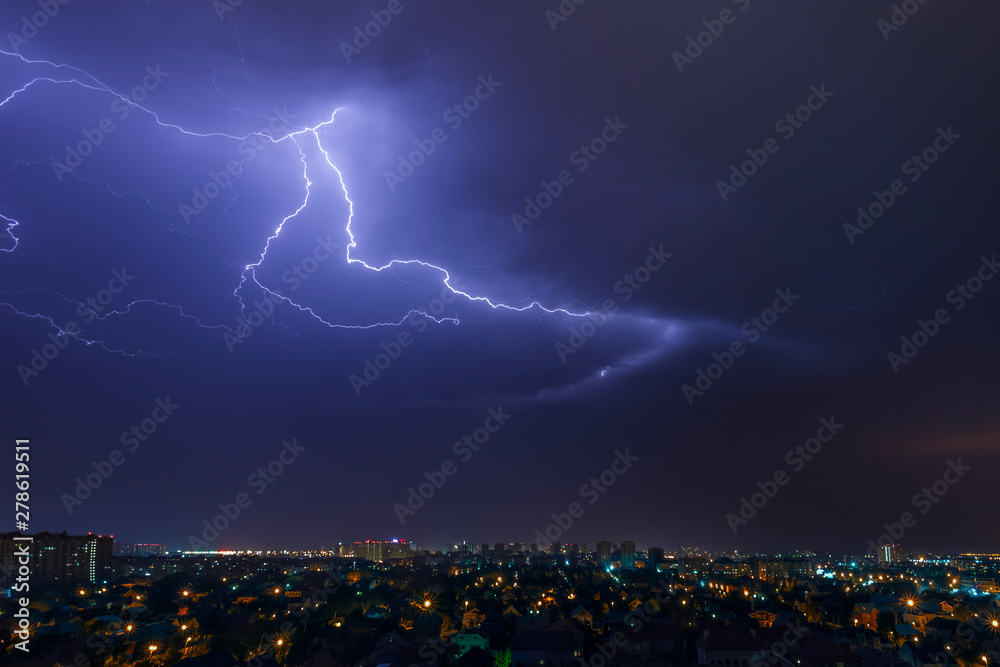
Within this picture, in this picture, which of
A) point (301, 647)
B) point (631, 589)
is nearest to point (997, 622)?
point (631, 589)

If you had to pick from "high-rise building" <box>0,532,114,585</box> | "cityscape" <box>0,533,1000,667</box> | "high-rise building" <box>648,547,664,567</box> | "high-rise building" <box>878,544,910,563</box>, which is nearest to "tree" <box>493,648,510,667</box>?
"cityscape" <box>0,533,1000,667</box>

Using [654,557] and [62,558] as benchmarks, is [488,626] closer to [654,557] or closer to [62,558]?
[62,558]

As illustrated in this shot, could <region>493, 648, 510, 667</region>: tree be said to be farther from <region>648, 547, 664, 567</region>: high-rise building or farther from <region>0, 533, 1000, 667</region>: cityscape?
<region>648, 547, 664, 567</region>: high-rise building

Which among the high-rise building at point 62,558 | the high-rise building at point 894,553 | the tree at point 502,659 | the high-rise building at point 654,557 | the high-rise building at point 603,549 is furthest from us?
the high-rise building at point 894,553

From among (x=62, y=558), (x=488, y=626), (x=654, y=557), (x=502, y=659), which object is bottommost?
(x=502, y=659)

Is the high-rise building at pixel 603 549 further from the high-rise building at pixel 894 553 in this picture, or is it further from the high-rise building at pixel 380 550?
the high-rise building at pixel 894 553

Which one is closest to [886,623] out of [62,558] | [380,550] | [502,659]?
[502,659]

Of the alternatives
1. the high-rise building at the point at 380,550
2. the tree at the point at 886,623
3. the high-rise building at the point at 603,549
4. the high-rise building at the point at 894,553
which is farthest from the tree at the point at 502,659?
the high-rise building at the point at 894,553

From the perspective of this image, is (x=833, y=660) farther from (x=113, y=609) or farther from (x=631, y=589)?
(x=113, y=609)
